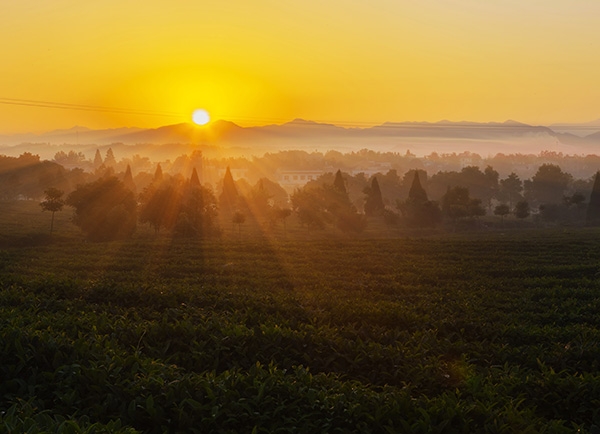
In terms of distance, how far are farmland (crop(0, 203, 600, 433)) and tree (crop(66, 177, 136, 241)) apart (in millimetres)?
29718

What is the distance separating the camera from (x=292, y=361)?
9.66 metres

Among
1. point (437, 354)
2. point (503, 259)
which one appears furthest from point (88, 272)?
point (503, 259)

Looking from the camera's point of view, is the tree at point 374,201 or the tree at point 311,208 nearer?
the tree at point 311,208

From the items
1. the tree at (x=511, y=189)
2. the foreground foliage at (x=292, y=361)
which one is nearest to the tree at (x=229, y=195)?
the foreground foliage at (x=292, y=361)

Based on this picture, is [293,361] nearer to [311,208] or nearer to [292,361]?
[292,361]

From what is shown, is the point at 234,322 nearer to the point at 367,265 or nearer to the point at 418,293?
the point at 418,293

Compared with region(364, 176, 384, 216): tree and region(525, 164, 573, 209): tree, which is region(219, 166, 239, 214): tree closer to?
region(364, 176, 384, 216): tree

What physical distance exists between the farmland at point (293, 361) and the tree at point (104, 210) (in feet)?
97.5

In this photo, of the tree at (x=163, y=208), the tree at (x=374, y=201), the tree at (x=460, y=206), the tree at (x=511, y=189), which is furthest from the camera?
the tree at (x=511, y=189)

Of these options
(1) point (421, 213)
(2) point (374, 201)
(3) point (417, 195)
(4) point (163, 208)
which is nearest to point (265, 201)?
(2) point (374, 201)

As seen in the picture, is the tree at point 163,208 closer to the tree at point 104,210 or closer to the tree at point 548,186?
the tree at point 104,210

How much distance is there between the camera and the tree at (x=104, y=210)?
48.7m

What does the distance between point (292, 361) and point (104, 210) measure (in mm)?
43450

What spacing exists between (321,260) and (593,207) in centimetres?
6813
